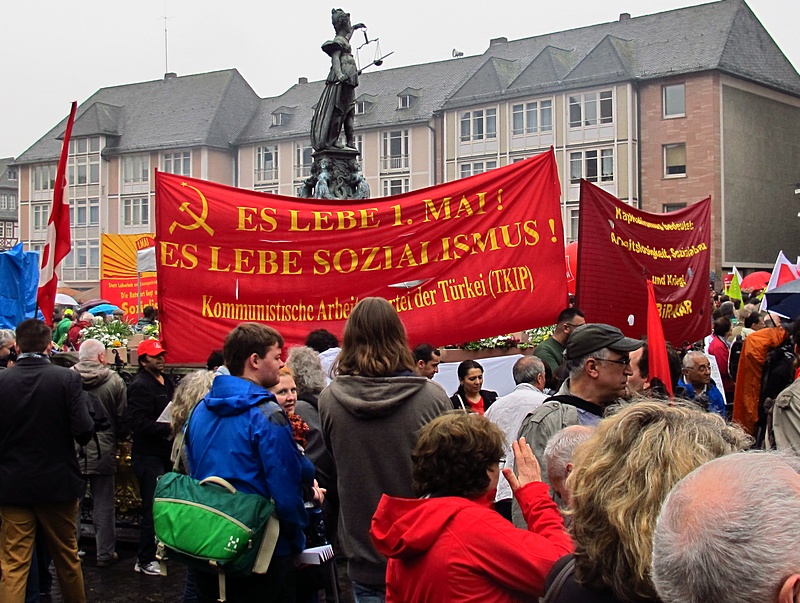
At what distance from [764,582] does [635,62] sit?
154 ft

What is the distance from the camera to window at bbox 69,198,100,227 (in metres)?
65.4

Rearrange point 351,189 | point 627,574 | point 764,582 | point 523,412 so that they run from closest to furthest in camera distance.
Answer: point 764,582, point 627,574, point 523,412, point 351,189

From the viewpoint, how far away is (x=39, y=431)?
19.3ft

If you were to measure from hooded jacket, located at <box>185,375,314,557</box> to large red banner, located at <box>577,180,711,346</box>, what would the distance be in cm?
332

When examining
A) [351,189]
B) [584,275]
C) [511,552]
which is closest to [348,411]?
[511,552]

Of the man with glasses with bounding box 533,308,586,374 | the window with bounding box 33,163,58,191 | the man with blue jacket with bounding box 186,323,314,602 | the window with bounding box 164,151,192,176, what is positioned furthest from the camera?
the window with bounding box 33,163,58,191

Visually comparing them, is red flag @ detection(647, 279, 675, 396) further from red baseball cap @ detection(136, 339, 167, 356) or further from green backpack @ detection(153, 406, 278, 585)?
red baseball cap @ detection(136, 339, 167, 356)

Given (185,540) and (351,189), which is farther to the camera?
(351,189)

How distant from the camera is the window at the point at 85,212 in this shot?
215 feet

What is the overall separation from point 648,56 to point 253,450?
45.0 m

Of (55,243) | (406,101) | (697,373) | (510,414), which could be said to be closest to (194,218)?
(55,243)

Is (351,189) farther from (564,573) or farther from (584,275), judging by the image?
(564,573)

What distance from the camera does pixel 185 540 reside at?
3998 mm

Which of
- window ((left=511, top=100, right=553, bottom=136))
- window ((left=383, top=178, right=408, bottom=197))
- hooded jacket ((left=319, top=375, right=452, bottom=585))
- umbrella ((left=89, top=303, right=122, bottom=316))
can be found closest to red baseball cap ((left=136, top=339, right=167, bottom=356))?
hooded jacket ((left=319, top=375, right=452, bottom=585))
